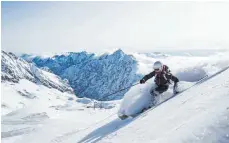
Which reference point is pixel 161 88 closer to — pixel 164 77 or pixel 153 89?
pixel 153 89

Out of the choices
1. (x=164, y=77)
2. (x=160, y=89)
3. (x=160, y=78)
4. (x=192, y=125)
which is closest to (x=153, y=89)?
(x=160, y=89)

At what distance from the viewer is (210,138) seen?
7152mm

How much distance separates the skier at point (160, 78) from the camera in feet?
53.8

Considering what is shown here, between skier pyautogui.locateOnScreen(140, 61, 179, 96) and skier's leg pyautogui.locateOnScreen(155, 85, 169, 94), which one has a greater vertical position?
skier pyautogui.locateOnScreen(140, 61, 179, 96)

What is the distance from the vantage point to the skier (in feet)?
53.8

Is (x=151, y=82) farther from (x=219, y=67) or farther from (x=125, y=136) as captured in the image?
(x=125, y=136)

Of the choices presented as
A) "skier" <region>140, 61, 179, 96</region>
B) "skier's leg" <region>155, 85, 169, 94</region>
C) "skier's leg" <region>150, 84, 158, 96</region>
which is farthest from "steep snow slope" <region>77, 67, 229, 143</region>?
"skier's leg" <region>150, 84, 158, 96</region>

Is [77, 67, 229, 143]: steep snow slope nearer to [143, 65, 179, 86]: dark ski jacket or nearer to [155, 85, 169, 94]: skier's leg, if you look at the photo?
[143, 65, 179, 86]: dark ski jacket

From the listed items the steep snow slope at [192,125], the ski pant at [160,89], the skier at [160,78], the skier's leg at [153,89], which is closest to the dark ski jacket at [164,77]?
the skier at [160,78]

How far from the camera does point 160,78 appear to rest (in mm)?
16922

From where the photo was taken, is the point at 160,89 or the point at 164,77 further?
the point at 160,89

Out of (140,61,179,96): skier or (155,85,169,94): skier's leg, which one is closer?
(140,61,179,96): skier

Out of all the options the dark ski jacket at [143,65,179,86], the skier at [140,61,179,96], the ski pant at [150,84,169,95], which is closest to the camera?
→ the skier at [140,61,179,96]

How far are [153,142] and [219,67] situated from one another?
11299 mm
